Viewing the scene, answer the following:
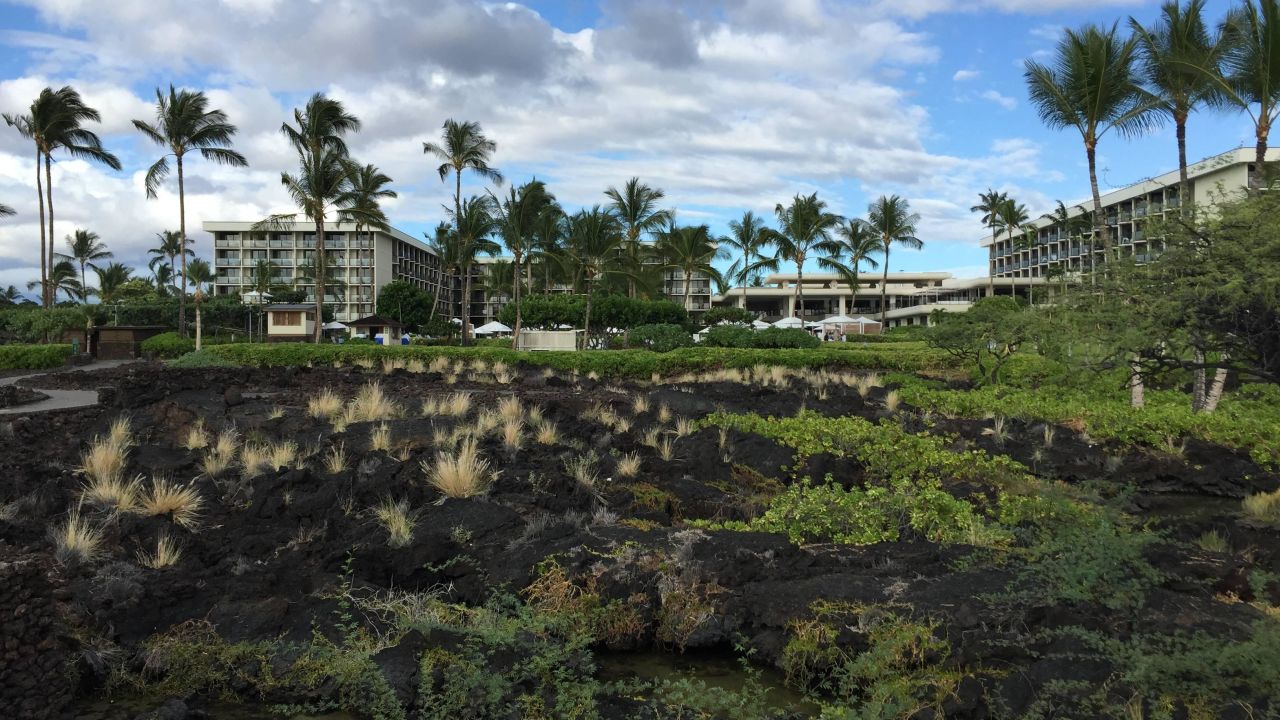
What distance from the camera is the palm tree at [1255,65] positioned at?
1820 centimetres

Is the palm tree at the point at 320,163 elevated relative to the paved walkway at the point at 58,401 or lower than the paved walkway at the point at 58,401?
elevated

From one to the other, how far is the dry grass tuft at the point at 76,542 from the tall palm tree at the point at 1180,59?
873 inches

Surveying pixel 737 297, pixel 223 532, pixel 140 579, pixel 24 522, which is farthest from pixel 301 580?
pixel 737 297

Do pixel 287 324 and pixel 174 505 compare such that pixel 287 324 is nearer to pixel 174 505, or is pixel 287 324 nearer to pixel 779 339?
pixel 779 339

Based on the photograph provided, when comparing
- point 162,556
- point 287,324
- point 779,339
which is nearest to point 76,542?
point 162,556

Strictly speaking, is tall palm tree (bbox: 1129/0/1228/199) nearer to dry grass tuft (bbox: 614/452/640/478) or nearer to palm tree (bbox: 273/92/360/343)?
dry grass tuft (bbox: 614/452/640/478)

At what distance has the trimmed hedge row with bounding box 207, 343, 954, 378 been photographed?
27.9 metres

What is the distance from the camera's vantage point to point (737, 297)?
102688 mm

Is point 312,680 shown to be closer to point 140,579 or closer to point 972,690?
point 140,579

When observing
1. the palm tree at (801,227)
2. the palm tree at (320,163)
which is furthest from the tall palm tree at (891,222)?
the palm tree at (320,163)

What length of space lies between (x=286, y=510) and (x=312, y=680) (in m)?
3.83

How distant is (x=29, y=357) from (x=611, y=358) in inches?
872

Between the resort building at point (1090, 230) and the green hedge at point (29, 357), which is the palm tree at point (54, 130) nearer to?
the green hedge at point (29, 357)

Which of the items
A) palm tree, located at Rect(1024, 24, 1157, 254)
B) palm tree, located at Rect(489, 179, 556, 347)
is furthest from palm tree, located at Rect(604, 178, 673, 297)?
palm tree, located at Rect(1024, 24, 1157, 254)
